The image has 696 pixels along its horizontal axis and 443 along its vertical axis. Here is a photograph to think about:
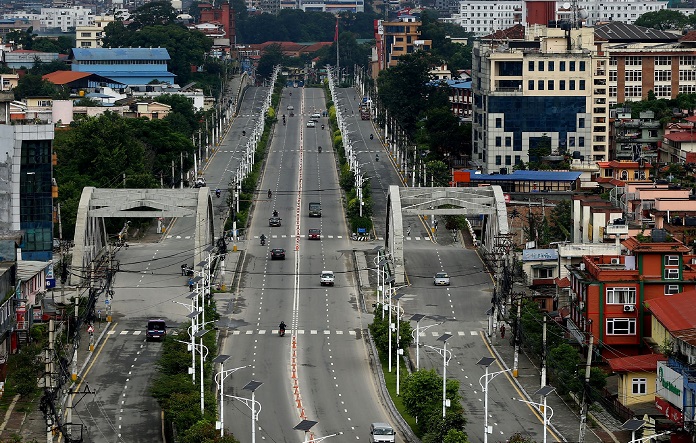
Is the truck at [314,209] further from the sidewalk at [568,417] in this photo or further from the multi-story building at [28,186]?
the sidewalk at [568,417]

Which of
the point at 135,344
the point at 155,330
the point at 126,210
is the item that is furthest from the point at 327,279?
the point at 135,344

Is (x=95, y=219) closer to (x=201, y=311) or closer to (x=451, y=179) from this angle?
(x=201, y=311)

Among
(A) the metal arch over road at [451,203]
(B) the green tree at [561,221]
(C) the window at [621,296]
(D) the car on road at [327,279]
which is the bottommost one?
(D) the car on road at [327,279]

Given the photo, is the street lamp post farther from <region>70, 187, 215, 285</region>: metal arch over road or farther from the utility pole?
<region>70, 187, 215, 285</region>: metal arch over road

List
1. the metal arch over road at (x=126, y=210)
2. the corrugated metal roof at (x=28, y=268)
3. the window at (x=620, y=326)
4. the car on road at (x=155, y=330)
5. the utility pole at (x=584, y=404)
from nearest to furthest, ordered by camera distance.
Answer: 1. the utility pole at (x=584, y=404)
2. the window at (x=620, y=326)
3. the corrugated metal roof at (x=28, y=268)
4. the car on road at (x=155, y=330)
5. the metal arch over road at (x=126, y=210)

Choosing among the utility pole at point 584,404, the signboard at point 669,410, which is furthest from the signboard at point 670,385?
the utility pole at point 584,404
